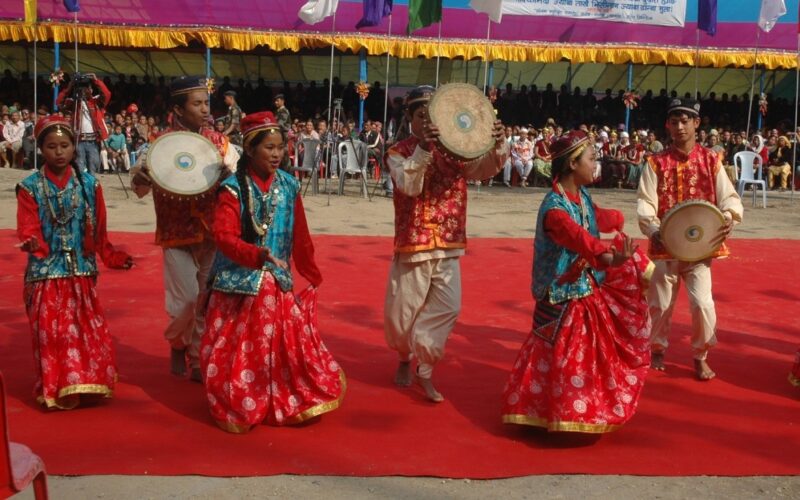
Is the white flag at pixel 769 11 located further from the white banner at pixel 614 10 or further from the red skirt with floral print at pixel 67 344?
the red skirt with floral print at pixel 67 344

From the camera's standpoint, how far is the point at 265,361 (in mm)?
4648

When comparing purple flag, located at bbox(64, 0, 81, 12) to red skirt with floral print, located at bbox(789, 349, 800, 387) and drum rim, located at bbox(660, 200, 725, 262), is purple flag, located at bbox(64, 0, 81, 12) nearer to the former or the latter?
drum rim, located at bbox(660, 200, 725, 262)

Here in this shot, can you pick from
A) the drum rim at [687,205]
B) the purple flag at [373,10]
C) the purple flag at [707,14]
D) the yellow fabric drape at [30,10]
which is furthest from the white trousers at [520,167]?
the drum rim at [687,205]

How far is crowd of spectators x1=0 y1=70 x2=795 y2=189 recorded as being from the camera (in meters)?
20.2

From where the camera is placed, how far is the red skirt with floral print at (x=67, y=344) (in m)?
4.81

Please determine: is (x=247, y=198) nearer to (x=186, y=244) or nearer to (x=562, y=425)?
(x=186, y=244)

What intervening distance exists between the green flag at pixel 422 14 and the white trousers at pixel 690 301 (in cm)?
1080

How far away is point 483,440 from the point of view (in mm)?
4484

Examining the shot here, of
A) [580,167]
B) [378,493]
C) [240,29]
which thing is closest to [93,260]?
[378,493]

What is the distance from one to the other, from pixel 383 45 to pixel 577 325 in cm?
1764

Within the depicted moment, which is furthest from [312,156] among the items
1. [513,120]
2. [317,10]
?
[513,120]

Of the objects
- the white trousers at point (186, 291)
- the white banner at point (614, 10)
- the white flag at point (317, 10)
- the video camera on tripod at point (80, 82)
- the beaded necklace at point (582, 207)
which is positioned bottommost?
the white trousers at point (186, 291)

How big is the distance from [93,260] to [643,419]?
2.93 metres

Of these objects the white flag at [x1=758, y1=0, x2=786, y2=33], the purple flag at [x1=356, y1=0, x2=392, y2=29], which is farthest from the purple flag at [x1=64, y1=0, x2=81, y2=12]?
the white flag at [x1=758, y1=0, x2=786, y2=33]
